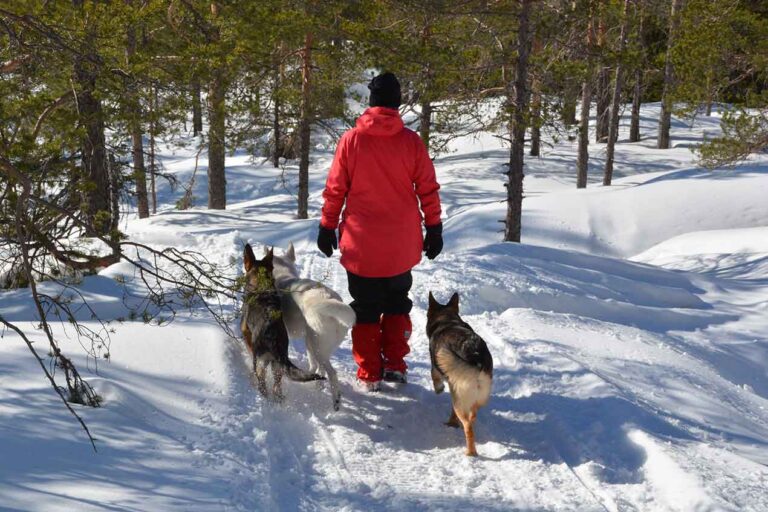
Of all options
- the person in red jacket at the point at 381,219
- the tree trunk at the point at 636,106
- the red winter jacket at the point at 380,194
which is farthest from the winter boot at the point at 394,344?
the tree trunk at the point at 636,106

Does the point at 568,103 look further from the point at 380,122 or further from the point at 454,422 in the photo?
the point at 454,422

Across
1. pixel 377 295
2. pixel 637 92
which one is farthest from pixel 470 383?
pixel 637 92

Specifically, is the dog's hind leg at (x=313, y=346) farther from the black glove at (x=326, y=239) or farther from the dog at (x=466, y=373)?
the dog at (x=466, y=373)

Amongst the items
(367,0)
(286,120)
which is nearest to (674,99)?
(367,0)

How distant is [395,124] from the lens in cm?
468

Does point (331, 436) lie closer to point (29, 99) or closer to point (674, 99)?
point (29, 99)

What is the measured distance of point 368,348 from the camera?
5.15 metres

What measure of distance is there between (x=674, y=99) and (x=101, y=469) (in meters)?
12.2

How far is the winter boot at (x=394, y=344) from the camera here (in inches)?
205

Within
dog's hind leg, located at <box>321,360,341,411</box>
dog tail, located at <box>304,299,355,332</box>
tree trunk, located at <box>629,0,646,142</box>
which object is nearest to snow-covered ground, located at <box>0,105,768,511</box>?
dog's hind leg, located at <box>321,360,341,411</box>

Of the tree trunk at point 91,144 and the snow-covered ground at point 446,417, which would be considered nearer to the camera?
the snow-covered ground at point 446,417

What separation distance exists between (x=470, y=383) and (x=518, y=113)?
6984 mm

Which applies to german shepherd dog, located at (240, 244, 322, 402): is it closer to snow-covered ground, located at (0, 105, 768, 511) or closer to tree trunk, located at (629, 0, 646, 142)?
snow-covered ground, located at (0, 105, 768, 511)

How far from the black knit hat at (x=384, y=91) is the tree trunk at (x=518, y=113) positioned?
19.2 feet
